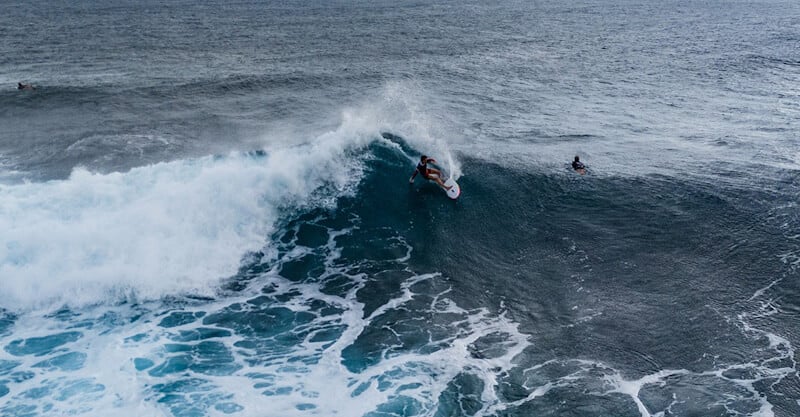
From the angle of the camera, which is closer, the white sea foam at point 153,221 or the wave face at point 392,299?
the wave face at point 392,299

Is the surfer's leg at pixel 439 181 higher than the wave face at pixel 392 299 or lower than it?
higher

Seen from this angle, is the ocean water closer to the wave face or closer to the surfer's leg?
the wave face

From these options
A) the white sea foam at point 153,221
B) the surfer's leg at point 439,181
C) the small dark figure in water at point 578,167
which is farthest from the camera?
the small dark figure in water at point 578,167

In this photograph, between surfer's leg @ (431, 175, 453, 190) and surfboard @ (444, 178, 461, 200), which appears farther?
surfer's leg @ (431, 175, 453, 190)

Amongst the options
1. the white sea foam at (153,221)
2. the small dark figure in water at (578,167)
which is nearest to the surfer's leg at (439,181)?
the white sea foam at (153,221)

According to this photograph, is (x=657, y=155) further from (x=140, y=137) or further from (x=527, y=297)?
(x=140, y=137)

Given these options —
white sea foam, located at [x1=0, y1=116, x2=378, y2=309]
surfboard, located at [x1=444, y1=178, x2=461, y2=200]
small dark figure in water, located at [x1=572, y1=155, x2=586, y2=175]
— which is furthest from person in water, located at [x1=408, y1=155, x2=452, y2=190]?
small dark figure in water, located at [x1=572, y1=155, x2=586, y2=175]

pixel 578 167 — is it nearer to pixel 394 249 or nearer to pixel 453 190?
pixel 453 190

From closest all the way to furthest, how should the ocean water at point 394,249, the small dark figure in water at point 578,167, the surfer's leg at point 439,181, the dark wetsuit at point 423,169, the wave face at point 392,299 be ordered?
the wave face at point 392,299 < the ocean water at point 394,249 < the dark wetsuit at point 423,169 < the surfer's leg at point 439,181 < the small dark figure in water at point 578,167

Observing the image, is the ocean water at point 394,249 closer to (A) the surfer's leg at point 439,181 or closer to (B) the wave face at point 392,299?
(B) the wave face at point 392,299
